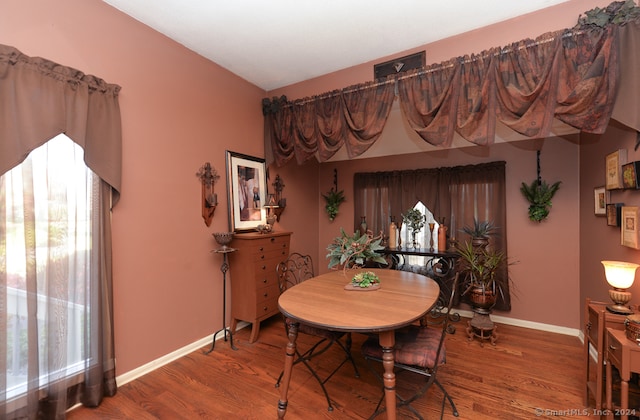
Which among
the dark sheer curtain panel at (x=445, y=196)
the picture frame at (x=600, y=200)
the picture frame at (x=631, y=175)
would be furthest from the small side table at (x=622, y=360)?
the dark sheer curtain panel at (x=445, y=196)

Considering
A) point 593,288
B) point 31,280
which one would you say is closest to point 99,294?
point 31,280

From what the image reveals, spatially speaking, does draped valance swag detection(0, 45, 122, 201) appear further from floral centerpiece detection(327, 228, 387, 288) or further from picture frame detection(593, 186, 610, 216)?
picture frame detection(593, 186, 610, 216)

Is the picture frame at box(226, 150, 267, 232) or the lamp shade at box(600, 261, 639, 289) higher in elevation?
the picture frame at box(226, 150, 267, 232)

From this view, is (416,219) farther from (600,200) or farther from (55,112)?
(55,112)

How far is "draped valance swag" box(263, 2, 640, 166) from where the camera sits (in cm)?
174

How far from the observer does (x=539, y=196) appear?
3.05m

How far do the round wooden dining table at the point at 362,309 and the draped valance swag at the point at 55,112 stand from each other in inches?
65.4

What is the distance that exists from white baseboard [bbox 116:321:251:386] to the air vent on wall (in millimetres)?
3198

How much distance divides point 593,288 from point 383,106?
263 cm

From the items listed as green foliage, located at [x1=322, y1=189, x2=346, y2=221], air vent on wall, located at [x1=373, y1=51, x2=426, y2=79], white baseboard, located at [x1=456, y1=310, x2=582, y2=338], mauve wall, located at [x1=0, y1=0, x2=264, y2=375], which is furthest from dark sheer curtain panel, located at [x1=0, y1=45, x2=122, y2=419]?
white baseboard, located at [x1=456, y1=310, x2=582, y2=338]

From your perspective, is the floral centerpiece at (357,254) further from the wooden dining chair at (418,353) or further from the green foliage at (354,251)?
the wooden dining chair at (418,353)

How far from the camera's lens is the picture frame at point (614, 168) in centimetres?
198

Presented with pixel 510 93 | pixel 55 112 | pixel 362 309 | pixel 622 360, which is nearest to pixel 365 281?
pixel 362 309

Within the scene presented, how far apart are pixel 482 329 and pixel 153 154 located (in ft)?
11.7
